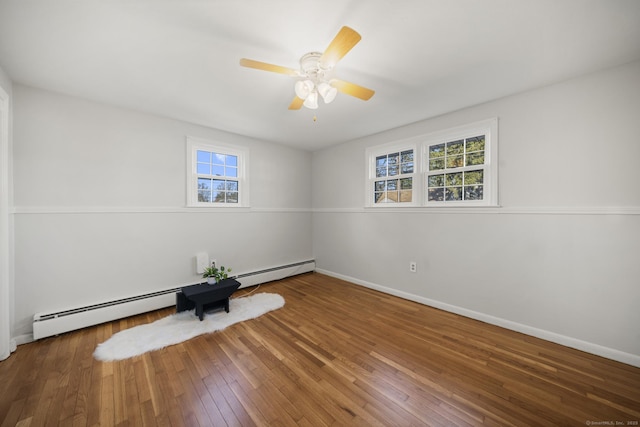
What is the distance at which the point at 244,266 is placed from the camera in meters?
3.97

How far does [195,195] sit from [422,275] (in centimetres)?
351

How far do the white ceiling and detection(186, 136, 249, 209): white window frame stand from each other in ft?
2.47

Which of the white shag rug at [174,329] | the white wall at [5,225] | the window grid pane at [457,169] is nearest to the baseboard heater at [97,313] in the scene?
the white wall at [5,225]

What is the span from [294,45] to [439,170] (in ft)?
7.78

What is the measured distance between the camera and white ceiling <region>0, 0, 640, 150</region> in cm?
149

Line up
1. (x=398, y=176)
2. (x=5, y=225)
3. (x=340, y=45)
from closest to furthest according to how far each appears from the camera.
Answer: (x=340, y=45) → (x=5, y=225) → (x=398, y=176)

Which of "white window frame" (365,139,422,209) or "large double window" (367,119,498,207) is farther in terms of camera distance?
"white window frame" (365,139,422,209)

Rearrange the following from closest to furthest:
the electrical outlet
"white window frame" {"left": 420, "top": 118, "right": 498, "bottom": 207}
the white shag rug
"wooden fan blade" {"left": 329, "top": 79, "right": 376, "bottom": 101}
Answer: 1. "wooden fan blade" {"left": 329, "top": 79, "right": 376, "bottom": 101}
2. the white shag rug
3. "white window frame" {"left": 420, "top": 118, "right": 498, "bottom": 207}
4. the electrical outlet

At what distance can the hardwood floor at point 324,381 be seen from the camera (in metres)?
1.49

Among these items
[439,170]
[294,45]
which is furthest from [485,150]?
[294,45]

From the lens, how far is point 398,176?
3590 mm

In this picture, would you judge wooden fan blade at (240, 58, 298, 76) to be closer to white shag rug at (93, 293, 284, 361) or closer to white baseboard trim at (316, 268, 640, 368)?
white shag rug at (93, 293, 284, 361)

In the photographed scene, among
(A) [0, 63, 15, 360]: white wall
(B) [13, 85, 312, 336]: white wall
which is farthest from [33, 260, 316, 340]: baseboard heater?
(A) [0, 63, 15, 360]: white wall

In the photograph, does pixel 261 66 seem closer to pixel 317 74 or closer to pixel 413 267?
pixel 317 74
